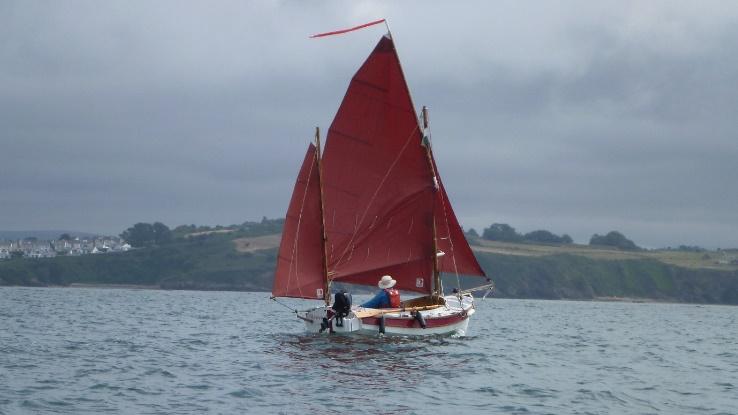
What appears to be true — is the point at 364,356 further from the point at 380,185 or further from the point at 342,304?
the point at 380,185

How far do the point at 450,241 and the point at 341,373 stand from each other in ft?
62.2

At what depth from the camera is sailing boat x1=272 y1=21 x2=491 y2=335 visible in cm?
5125

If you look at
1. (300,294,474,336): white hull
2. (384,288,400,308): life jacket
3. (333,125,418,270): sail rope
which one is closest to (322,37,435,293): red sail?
(333,125,418,270): sail rope

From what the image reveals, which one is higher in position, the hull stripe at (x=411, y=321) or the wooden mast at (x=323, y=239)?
the wooden mast at (x=323, y=239)

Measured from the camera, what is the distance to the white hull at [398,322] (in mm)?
48406

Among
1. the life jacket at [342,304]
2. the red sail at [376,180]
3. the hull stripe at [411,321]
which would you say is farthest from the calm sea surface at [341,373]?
the red sail at [376,180]

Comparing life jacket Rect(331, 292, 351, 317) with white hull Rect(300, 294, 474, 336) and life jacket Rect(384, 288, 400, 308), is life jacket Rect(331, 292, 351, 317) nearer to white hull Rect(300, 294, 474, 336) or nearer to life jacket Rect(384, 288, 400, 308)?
white hull Rect(300, 294, 474, 336)

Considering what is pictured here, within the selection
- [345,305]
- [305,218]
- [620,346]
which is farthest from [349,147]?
[620,346]

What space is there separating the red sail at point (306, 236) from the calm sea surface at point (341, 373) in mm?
3136

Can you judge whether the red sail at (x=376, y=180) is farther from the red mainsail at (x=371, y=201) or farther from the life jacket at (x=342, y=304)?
the life jacket at (x=342, y=304)

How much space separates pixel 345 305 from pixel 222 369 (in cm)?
1229

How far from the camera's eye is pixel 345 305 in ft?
158

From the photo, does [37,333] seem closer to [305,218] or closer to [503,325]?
[305,218]

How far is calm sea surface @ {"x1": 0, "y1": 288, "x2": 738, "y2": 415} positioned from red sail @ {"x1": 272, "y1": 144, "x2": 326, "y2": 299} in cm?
314
